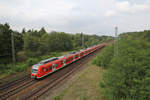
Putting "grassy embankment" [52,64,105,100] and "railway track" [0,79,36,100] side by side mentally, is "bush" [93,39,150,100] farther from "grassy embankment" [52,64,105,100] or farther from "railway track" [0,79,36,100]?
"railway track" [0,79,36,100]

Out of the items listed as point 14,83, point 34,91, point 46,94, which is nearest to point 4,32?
point 14,83

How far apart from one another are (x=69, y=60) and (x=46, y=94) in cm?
1297

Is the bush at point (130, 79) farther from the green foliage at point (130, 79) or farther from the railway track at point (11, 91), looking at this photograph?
the railway track at point (11, 91)

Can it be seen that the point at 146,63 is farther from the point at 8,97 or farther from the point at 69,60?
the point at 69,60

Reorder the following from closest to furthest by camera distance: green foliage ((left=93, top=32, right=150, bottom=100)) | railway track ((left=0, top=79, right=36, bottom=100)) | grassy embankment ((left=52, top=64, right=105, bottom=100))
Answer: green foliage ((left=93, top=32, right=150, bottom=100)), grassy embankment ((left=52, top=64, right=105, bottom=100)), railway track ((left=0, top=79, right=36, bottom=100))

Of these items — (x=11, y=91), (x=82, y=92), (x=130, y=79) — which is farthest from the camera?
(x=11, y=91)

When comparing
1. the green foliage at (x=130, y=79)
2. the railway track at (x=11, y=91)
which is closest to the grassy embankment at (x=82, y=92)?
the green foliage at (x=130, y=79)

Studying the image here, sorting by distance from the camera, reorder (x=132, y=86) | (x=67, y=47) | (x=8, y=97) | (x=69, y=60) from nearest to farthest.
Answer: (x=132, y=86)
(x=8, y=97)
(x=69, y=60)
(x=67, y=47)

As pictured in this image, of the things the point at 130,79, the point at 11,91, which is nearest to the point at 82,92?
the point at 130,79

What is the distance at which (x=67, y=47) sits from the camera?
60656 mm

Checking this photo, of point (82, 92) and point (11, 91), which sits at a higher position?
point (82, 92)

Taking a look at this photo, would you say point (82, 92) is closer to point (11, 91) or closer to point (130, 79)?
point (130, 79)

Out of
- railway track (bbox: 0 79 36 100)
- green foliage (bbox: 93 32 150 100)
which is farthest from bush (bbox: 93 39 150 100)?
railway track (bbox: 0 79 36 100)

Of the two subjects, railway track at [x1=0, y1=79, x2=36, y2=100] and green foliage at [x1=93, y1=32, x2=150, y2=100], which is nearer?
green foliage at [x1=93, y1=32, x2=150, y2=100]
